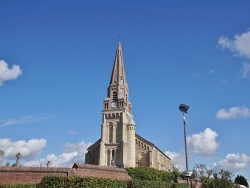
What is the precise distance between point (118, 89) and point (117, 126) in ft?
34.0

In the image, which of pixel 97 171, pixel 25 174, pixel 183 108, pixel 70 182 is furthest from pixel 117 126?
pixel 70 182

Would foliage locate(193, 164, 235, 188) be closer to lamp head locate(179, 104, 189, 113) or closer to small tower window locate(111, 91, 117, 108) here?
lamp head locate(179, 104, 189, 113)

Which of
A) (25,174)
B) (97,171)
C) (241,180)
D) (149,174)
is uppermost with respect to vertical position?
(97,171)

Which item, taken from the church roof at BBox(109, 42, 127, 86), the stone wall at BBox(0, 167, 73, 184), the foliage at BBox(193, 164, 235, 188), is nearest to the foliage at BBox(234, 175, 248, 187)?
the foliage at BBox(193, 164, 235, 188)

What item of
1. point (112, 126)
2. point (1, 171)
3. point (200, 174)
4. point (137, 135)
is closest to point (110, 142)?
point (112, 126)

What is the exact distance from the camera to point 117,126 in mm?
76812

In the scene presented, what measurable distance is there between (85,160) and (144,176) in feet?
175

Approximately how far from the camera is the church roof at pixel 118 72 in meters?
83.7

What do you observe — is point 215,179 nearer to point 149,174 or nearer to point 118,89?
point 149,174

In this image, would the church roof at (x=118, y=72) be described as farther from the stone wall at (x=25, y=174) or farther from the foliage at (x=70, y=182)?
the foliage at (x=70, y=182)

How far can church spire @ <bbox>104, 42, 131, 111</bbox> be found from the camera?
3141 inches

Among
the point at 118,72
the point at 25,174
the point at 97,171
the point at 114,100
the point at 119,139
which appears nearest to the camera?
the point at 25,174

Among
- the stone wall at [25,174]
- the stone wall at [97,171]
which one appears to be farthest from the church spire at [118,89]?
the stone wall at [25,174]

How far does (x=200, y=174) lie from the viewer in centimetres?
3516
